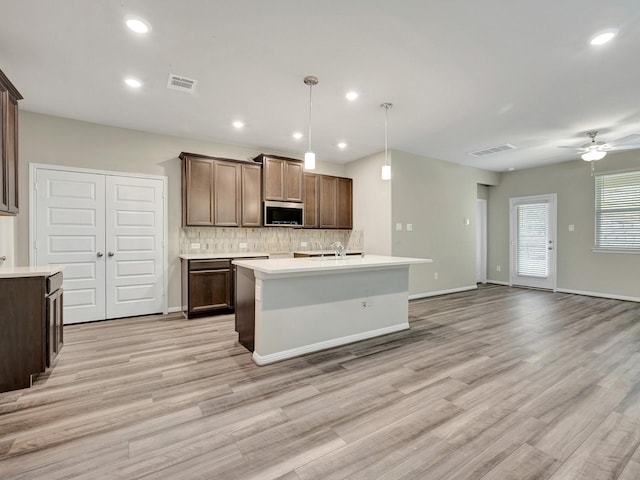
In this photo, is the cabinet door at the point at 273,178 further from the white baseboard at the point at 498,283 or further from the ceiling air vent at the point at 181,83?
the white baseboard at the point at 498,283

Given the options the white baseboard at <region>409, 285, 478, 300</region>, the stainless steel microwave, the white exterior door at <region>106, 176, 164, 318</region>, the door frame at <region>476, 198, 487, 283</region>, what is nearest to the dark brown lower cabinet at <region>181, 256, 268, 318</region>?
the white exterior door at <region>106, 176, 164, 318</region>

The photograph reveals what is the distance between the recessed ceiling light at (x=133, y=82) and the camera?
3.04 metres

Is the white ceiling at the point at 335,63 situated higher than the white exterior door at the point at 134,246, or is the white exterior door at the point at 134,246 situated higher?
the white ceiling at the point at 335,63

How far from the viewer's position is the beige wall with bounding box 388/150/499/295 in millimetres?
5582

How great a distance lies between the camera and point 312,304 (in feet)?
10.2

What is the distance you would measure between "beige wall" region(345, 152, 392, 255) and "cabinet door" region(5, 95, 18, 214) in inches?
190

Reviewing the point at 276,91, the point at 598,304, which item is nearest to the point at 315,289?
the point at 276,91

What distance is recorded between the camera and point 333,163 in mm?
6391

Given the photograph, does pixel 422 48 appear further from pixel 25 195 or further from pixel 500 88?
pixel 25 195

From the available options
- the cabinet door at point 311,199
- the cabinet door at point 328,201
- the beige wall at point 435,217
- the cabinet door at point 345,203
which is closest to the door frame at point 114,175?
the cabinet door at point 311,199

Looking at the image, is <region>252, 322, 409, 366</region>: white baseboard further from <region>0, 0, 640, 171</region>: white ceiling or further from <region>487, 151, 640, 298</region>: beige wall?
<region>487, 151, 640, 298</region>: beige wall

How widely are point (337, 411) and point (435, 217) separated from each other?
484cm

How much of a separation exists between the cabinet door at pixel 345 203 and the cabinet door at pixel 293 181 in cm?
98

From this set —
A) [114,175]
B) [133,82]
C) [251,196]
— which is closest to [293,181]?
[251,196]
